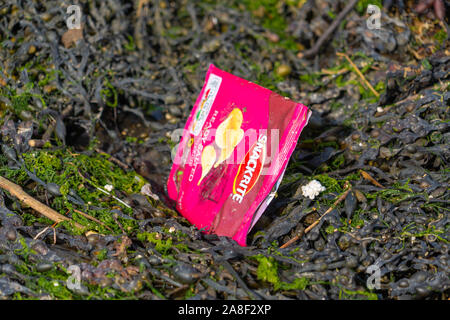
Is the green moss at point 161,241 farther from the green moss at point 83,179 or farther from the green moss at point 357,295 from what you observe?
the green moss at point 357,295

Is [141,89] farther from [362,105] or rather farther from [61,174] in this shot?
[362,105]

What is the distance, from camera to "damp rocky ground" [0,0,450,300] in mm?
1783

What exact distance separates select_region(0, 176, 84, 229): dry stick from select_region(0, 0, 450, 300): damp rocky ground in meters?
0.03

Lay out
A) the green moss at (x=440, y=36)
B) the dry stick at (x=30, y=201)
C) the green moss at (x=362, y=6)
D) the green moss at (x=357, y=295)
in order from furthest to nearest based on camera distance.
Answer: the green moss at (x=362, y=6), the green moss at (x=440, y=36), the dry stick at (x=30, y=201), the green moss at (x=357, y=295)

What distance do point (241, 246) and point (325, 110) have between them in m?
1.34

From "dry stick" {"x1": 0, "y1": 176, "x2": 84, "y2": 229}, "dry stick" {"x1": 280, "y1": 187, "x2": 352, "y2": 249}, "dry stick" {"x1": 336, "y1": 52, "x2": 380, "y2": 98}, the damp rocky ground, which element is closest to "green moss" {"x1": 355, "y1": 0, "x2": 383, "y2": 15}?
the damp rocky ground

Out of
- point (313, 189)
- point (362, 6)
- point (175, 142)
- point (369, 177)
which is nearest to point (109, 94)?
point (175, 142)

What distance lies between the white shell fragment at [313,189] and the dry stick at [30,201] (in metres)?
1.19

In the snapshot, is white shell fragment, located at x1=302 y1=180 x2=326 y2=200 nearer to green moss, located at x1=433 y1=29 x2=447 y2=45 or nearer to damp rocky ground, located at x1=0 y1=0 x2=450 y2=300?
damp rocky ground, located at x1=0 y1=0 x2=450 y2=300

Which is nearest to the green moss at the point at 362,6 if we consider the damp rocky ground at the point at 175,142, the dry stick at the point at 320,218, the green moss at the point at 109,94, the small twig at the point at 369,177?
the damp rocky ground at the point at 175,142

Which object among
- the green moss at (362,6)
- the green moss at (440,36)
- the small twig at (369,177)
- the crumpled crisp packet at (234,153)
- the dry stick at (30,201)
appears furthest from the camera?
the green moss at (362,6)

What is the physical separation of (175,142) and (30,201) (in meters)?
1.00

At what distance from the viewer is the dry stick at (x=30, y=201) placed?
204cm

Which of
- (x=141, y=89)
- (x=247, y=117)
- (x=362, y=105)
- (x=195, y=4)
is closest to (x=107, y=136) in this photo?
(x=141, y=89)
